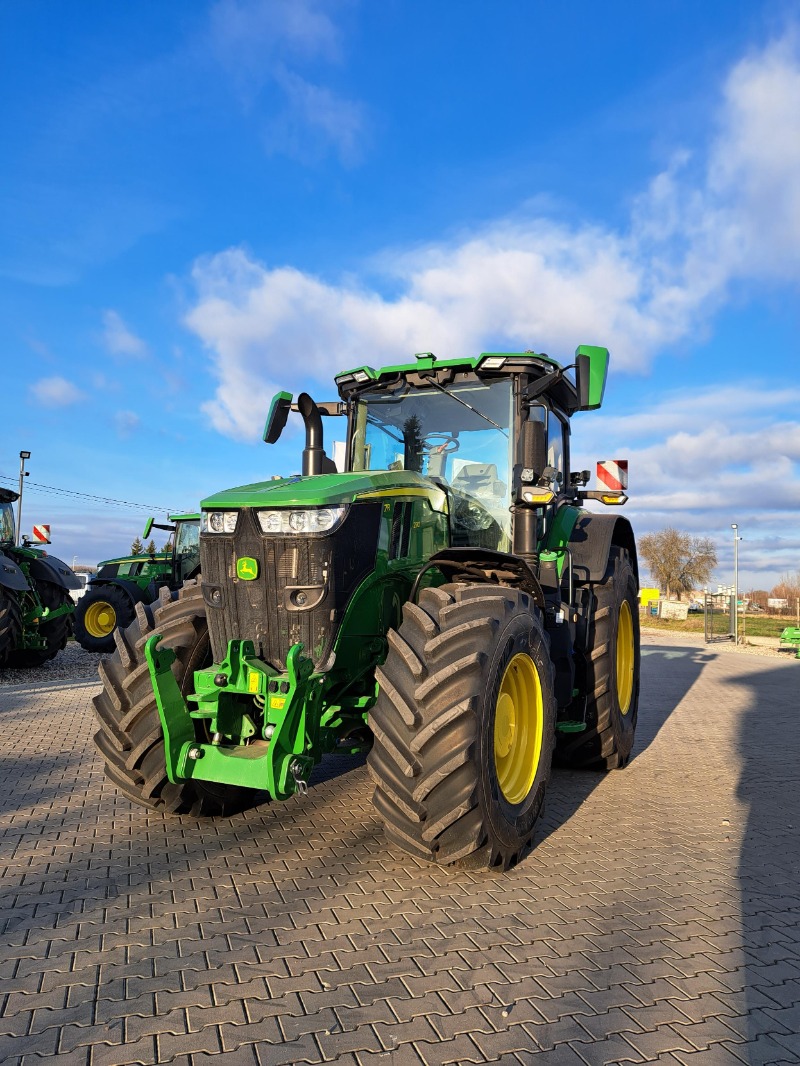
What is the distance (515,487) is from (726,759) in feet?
12.0

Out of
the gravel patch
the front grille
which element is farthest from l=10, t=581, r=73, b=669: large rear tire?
the front grille

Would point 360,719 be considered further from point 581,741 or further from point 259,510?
point 581,741

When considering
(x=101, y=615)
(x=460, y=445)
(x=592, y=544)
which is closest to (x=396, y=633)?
(x=460, y=445)

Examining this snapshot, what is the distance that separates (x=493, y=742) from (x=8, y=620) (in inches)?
379

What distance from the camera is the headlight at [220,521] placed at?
177 inches

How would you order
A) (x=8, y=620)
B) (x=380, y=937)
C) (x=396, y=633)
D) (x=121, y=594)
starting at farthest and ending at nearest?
(x=121, y=594) < (x=8, y=620) < (x=396, y=633) < (x=380, y=937)

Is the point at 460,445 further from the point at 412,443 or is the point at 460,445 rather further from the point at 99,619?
the point at 99,619

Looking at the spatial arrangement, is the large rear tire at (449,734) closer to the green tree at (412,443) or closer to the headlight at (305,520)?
the headlight at (305,520)

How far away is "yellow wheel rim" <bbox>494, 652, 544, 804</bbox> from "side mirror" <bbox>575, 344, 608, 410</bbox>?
1805mm

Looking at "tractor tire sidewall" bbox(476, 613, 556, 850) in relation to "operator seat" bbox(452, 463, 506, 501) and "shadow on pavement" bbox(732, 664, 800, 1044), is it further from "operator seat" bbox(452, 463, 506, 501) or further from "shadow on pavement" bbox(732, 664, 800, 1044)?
"operator seat" bbox(452, 463, 506, 501)

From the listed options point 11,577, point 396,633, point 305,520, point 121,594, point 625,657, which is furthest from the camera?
point 121,594

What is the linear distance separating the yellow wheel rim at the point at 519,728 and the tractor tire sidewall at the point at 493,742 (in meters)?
0.04

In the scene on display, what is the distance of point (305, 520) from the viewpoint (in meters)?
4.28

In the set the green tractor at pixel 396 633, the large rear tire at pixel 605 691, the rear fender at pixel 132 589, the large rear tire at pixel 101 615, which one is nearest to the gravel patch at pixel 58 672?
the large rear tire at pixel 101 615
